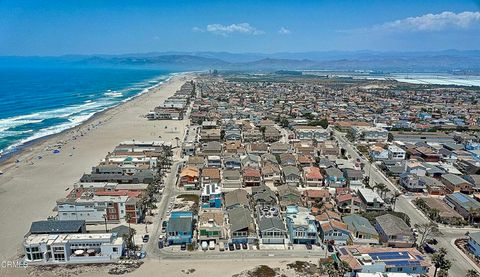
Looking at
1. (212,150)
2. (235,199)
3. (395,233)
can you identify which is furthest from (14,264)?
(212,150)

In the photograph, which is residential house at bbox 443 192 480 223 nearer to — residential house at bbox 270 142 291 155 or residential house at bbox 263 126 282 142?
residential house at bbox 270 142 291 155

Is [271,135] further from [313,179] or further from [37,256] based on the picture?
[37,256]

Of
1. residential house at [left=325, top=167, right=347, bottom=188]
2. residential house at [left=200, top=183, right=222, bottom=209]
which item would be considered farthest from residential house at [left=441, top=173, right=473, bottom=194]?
residential house at [left=200, top=183, right=222, bottom=209]

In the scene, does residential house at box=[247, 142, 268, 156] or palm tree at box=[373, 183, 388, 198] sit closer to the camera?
palm tree at box=[373, 183, 388, 198]

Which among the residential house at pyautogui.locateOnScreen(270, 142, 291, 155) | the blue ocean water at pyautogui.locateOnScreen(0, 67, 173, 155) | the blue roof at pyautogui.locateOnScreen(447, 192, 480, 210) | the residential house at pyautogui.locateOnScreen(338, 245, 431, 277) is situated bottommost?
the residential house at pyautogui.locateOnScreen(338, 245, 431, 277)

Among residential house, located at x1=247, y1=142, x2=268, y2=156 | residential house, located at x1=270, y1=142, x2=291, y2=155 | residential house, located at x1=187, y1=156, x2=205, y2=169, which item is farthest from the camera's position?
residential house, located at x1=247, y1=142, x2=268, y2=156

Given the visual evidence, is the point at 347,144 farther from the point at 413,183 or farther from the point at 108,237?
the point at 108,237

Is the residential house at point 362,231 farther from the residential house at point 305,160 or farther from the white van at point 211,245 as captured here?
the residential house at point 305,160

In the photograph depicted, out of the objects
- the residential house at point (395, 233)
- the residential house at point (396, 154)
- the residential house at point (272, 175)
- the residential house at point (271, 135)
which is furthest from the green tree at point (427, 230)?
the residential house at point (271, 135)

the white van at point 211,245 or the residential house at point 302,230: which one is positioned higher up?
the residential house at point 302,230
